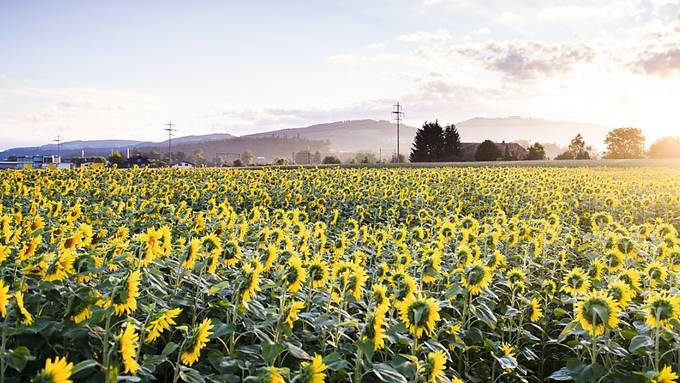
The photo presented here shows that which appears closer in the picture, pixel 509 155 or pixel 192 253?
pixel 192 253

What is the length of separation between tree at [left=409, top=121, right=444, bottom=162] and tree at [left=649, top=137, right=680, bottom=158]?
139 ft

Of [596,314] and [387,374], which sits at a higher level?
[596,314]

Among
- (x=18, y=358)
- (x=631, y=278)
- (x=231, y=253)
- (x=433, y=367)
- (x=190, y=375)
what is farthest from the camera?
(x=631, y=278)

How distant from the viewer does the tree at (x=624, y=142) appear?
101 meters

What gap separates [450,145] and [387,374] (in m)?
77.2

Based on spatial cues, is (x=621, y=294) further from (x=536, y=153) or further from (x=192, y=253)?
(x=536, y=153)

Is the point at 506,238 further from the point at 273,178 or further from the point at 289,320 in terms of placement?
the point at 273,178

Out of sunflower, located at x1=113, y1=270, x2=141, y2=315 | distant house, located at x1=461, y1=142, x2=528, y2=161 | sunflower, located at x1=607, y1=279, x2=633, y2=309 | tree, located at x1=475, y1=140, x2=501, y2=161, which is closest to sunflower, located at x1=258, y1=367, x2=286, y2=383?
sunflower, located at x1=113, y1=270, x2=141, y2=315

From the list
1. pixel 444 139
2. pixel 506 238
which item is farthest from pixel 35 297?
pixel 444 139

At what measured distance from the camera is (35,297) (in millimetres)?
2986

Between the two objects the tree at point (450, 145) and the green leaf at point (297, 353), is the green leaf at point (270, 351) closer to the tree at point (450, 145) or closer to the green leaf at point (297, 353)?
the green leaf at point (297, 353)

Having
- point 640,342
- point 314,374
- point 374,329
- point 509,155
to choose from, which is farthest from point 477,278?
point 509,155

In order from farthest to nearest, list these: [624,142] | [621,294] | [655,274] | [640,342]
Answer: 1. [624,142]
2. [655,274]
3. [621,294]
4. [640,342]

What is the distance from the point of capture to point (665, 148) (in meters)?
92.0
